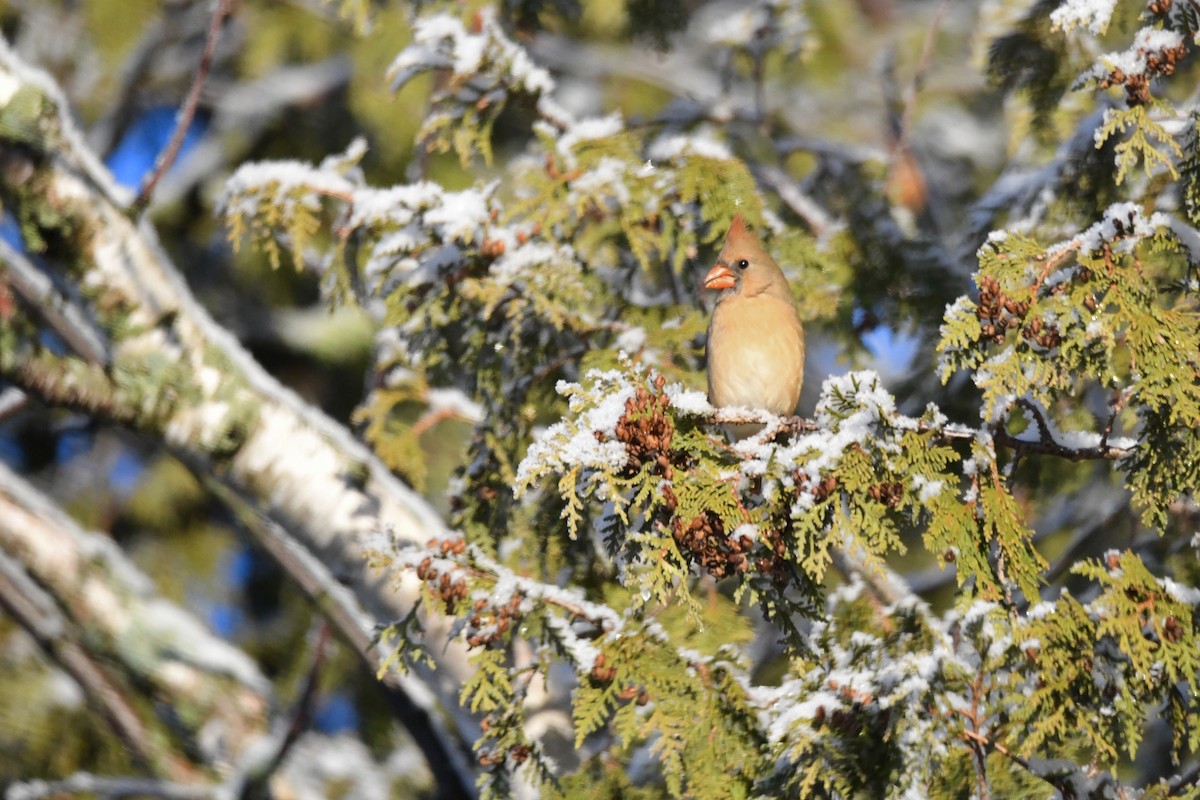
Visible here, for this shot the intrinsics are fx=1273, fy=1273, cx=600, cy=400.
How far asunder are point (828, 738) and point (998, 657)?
0.39 m

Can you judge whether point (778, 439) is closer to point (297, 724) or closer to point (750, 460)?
point (750, 460)

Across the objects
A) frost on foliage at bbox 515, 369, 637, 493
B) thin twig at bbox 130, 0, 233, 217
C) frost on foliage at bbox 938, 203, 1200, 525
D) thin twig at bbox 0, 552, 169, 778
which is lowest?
thin twig at bbox 0, 552, 169, 778

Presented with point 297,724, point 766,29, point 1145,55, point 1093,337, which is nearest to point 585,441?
point 1093,337

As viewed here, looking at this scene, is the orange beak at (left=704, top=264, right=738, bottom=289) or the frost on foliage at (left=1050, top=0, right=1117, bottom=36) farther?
the orange beak at (left=704, top=264, right=738, bottom=289)

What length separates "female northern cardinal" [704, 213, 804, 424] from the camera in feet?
11.8

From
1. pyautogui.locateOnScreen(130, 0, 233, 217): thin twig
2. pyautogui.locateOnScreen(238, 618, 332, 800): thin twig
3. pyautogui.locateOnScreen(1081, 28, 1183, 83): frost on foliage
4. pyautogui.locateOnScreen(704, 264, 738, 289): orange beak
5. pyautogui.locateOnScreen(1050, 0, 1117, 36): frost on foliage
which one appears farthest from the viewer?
pyautogui.locateOnScreen(238, 618, 332, 800): thin twig

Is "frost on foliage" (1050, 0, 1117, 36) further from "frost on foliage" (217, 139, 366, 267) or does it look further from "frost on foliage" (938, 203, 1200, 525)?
"frost on foliage" (217, 139, 366, 267)

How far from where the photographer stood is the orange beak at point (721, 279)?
3613 millimetres

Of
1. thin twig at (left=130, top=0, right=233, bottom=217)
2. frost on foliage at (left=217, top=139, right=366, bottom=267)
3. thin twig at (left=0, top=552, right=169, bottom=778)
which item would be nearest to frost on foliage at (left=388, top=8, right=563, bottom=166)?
frost on foliage at (left=217, top=139, right=366, bottom=267)

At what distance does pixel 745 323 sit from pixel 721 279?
146 mm

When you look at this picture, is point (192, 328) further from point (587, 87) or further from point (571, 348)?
point (587, 87)

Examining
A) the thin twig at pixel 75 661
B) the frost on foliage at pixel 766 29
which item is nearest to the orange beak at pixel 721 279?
the frost on foliage at pixel 766 29

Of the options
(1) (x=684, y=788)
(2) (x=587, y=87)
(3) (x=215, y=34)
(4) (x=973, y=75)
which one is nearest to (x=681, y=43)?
(2) (x=587, y=87)

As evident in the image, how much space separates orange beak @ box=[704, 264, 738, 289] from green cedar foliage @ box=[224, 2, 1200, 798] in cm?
10
